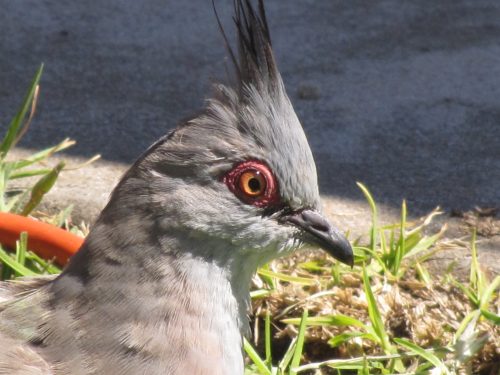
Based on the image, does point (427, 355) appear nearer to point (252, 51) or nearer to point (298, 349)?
point (298, 349)

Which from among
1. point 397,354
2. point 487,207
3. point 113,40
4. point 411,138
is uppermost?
point 113,40

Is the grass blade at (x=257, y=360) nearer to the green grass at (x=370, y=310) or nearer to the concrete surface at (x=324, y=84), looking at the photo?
the green grass at (x=370, y=310)

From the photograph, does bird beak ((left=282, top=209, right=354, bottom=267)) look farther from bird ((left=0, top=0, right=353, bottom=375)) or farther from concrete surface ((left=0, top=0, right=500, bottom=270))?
concrete surface ((left=0, top=0, right=500, bottom=270))

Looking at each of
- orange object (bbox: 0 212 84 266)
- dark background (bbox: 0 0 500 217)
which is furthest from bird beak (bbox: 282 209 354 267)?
dark background (bbox: 0 0 500 217)

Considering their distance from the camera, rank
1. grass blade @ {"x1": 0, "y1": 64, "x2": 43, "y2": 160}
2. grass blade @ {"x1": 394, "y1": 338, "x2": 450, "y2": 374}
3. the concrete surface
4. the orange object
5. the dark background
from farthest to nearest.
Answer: the dark background → the concrete surface → grass blade @ {"x1": 0, "y1": 64, "x2": 43, "y2": 160} → the orange object → grass blade @ {"x1": 394, "y1": 338, "x2": 450, "y2": 374}

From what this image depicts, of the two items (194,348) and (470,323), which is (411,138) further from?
(194,348)

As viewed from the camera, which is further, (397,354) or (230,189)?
(397,354)

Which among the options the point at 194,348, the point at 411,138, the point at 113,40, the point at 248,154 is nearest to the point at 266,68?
the point at 248,154
